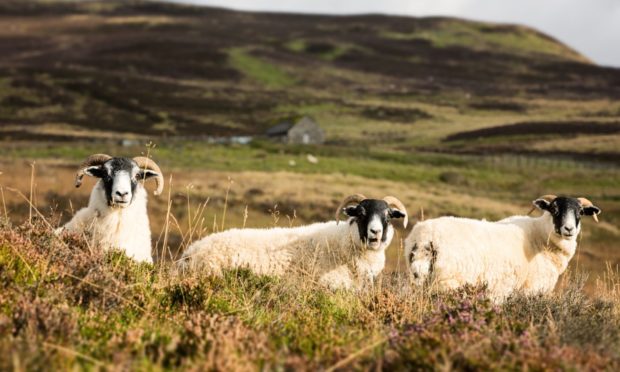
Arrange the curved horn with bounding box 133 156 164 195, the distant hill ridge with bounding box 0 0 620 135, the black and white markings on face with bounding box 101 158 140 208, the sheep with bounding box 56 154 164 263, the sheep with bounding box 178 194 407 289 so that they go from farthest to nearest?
1. the distant hill ridge with bounding box 0 0 620 135
2. the sheep with bounding box 178 194 407 289
3. the curved horn with bounding box 133 156 164 195
4. the sheep with bounding box 56 154 164 263
5. the black and white markings on face with bounding box 101 158 140 208

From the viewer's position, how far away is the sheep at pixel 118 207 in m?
10.0

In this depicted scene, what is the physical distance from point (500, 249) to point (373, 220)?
244cm

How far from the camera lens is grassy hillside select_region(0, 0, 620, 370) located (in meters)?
4.79

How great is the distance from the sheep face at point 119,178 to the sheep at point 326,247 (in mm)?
1647

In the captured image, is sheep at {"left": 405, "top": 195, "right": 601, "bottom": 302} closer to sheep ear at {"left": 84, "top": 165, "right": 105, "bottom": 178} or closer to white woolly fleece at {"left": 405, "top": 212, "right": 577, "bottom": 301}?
white woolly fleece at {"left": 405, "top": 212, "right": 577, "bottom": 301}

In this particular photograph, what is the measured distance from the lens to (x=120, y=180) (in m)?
10.0

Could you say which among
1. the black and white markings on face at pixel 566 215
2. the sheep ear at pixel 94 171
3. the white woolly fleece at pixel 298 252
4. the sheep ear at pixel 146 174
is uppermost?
the sheep ear at pixel 94 171

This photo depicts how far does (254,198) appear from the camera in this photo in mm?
41094

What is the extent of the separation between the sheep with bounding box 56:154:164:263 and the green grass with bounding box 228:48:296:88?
141 metres

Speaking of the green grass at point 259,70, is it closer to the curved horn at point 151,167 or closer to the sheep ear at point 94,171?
the curved horn at point 151,167

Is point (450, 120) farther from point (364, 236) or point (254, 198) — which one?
point (364, 236)

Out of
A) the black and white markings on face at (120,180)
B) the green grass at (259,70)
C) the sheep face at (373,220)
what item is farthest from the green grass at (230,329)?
the green grass at (259,70)

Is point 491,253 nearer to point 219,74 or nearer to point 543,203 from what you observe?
point 543,203

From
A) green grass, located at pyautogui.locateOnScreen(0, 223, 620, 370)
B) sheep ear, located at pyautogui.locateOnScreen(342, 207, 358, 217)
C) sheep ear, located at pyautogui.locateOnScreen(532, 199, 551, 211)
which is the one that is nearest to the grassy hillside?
green grass, located at pyautogui.locateOnScreen(0, 223, 620, 370)
